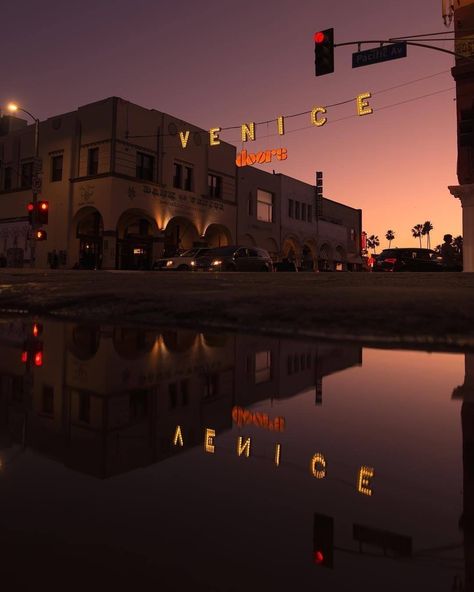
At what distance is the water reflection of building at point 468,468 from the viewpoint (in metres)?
0.95

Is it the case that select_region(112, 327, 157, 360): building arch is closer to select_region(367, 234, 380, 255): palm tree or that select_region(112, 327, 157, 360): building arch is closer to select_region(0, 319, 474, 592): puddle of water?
select_region(0, 319, 474, 592): puddle of water

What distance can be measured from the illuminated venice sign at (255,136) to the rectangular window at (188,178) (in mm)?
1749

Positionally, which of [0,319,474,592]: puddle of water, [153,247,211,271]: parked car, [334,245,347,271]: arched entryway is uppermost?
[334,245,347,271]: arched entryway

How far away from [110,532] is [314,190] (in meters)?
52.8

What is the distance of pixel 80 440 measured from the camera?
161 cm

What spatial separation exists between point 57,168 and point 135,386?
1382 inches

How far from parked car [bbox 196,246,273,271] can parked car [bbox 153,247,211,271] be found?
1.37ft

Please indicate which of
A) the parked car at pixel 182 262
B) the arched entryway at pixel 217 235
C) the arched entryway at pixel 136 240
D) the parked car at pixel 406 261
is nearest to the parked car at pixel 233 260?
the parked car at pixel 182 262

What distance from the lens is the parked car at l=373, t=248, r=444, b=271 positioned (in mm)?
24750

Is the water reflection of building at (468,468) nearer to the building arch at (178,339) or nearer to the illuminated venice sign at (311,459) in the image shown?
the illuminated venice sign at (311,459)

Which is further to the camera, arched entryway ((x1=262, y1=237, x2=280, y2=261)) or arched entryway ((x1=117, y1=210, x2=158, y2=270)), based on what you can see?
arched entryway ((x1=262, y1=237, x2=280, y2=261))

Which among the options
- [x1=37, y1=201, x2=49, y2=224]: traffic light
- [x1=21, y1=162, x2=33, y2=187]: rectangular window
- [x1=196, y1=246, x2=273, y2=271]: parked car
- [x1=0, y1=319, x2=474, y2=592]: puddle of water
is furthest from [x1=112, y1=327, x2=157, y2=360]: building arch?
[x1=21, y1=162, x2=33, y2=187]: rectangular window

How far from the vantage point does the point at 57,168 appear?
3409 centimetres

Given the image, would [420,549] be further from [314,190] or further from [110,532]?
[314,190]
